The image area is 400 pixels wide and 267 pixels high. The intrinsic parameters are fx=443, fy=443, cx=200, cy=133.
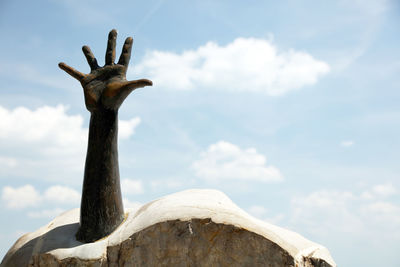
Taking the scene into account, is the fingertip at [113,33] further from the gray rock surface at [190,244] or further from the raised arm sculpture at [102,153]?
the gray rock surface at [190,244]

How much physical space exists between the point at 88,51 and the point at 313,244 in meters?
3.53

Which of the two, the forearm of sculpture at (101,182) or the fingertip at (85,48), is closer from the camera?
the forearm of sculpture at (101,182)

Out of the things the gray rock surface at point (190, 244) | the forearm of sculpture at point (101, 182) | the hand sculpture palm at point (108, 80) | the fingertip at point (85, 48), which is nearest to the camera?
the gray rock surface at point (190, 244)

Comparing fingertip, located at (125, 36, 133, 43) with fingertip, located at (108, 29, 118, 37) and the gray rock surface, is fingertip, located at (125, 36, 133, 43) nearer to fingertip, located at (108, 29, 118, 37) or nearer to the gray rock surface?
fingertip, located at (108, 29, 118, 37)

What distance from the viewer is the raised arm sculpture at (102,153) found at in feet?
16.2

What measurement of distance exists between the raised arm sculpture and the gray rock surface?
228 millimetres

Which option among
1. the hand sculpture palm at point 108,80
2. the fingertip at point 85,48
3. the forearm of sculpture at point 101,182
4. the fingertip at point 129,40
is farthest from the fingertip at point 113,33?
the forearm of sculpture at point 101,182

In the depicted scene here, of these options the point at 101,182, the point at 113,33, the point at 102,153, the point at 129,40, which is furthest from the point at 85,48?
the point at 101,182

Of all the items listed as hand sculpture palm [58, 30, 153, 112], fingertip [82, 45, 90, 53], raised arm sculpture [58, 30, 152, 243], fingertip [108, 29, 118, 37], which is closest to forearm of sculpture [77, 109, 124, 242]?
raised arm sculpture [58, 30, 152, 243]

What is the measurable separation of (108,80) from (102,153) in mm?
864

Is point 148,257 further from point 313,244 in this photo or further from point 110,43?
point 110,43

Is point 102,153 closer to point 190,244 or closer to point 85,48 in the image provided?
point 85,48

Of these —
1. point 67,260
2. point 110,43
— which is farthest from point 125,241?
point 110,43

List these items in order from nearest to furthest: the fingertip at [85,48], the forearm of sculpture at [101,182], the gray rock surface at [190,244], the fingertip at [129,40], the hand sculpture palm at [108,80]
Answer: the gray rock surface at [190,244] → the forearm of sculpture at [101,182] → the hand sculpture palm at [108,80] → the fingertip at [129,40] → the fingertip at [85,48]
